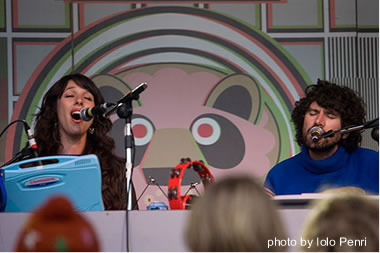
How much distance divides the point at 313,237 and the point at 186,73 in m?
3.44

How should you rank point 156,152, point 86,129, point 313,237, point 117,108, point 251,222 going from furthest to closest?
1. point 156,152
2. point 86,129
3. point 117,108
4. point 313,237
5. point 251,222

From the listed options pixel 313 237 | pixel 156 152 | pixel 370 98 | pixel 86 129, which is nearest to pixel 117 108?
pixel 86 129

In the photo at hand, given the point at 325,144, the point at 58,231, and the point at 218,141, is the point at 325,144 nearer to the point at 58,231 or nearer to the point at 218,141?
the point at 218,141

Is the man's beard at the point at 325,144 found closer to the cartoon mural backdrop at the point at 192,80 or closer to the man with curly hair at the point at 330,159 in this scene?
the man with curly hair at the point at 330,159

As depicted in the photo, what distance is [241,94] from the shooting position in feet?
15.4

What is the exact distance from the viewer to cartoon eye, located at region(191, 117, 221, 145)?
182 inches

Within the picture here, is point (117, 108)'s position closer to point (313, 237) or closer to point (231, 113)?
point (313, 237)

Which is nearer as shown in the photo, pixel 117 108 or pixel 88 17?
pixel 117 108

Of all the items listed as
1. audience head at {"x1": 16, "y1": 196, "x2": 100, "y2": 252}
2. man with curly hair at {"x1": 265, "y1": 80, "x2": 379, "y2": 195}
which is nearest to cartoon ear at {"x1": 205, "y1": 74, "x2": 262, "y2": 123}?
man with curly hair at {"x1": 265, "y1": 80, "x2": 379, "y2": 195}

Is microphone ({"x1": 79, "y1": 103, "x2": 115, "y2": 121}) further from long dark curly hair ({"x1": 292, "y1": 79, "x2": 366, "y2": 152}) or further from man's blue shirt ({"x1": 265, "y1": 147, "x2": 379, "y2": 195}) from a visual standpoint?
long dark curly hair ({"x1": 292, "y1": 79, "x2": 366, "y2": 152})

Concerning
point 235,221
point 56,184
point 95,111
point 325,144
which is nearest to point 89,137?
point 95,111

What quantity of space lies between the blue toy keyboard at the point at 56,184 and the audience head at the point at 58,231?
143 cm

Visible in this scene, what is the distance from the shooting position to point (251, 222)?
1.20 meters

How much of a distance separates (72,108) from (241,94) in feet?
4.78
